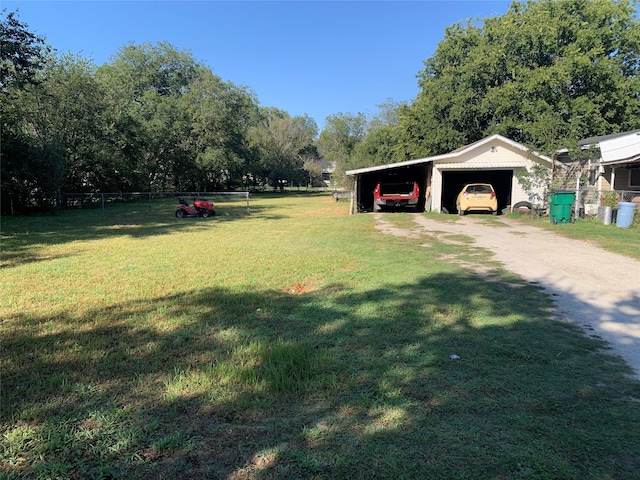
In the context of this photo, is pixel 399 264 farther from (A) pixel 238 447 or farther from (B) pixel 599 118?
(B) pixel 599 118

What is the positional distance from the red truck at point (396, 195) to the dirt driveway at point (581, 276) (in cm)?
674

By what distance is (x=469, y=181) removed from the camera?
966 inches

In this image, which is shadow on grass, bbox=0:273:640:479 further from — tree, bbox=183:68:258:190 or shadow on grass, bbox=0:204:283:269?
tree, bbox=183:68:258:190

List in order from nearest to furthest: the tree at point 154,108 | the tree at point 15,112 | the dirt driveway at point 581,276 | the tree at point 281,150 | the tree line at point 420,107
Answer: the dirt driveway at point 581,276, the tree at point 15,112, the tree line at point 420,107, the tree at point 154,108, the tree at point 281,150

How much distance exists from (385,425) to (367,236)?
9693 millimetres

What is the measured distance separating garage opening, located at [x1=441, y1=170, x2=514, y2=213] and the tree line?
318 centimetres

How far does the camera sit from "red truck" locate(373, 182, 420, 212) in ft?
65.9

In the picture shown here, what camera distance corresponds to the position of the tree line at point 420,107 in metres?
18.3

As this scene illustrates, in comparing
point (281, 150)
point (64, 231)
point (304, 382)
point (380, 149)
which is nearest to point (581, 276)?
point (304, 382)

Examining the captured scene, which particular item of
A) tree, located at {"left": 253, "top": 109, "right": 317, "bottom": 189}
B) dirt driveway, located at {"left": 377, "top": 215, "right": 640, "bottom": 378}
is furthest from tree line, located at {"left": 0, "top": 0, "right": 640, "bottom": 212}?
tree, located at {"left": 253, "top": 109, "right": 317, "bottom": 189}

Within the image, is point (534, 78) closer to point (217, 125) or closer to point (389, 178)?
point (389, 178)

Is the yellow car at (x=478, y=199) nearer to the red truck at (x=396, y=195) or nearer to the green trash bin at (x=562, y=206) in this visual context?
the red truck at (x=396, y=195)

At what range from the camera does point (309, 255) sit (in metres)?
9.03

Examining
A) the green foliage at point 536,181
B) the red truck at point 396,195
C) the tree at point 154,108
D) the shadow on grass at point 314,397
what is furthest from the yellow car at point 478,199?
the tree at point 154,108
